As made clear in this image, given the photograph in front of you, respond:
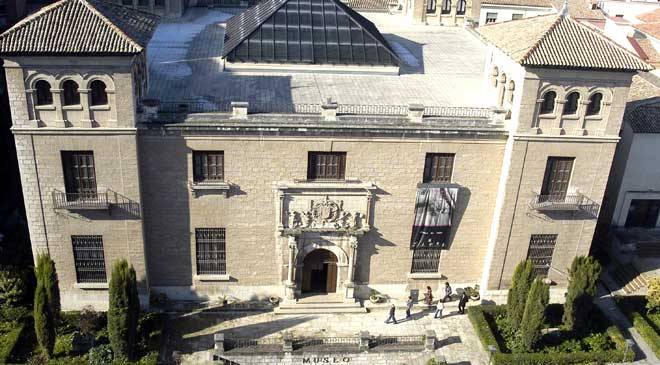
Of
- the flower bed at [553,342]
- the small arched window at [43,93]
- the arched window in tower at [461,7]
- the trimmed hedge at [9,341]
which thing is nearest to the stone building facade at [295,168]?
the small arched window at [43,93]

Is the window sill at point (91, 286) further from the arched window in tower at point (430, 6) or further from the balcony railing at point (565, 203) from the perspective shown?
the arched window in tower at point (430, 6)

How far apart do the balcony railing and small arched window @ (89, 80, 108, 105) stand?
24.6m

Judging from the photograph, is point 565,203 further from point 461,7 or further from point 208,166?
point 461,7

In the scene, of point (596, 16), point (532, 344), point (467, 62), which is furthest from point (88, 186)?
point (596, 16)

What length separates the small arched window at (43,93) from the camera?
32188 millimetres

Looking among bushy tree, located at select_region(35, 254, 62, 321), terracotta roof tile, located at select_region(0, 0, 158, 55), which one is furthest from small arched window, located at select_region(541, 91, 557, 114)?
bushy tree, located at select_region(35, 254, 62, 321)

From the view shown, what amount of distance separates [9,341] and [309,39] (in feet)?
86.9

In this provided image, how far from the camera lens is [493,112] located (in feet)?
119

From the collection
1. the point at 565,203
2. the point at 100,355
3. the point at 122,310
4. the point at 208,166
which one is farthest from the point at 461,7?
the point at 100,355

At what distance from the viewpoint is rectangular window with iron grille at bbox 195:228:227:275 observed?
3738 cm

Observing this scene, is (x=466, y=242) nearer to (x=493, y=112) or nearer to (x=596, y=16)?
(x=493, y=112)

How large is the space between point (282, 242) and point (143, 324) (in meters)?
9.15

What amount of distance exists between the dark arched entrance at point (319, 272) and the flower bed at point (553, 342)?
28.4ft

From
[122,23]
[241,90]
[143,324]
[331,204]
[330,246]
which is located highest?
[122,23]
